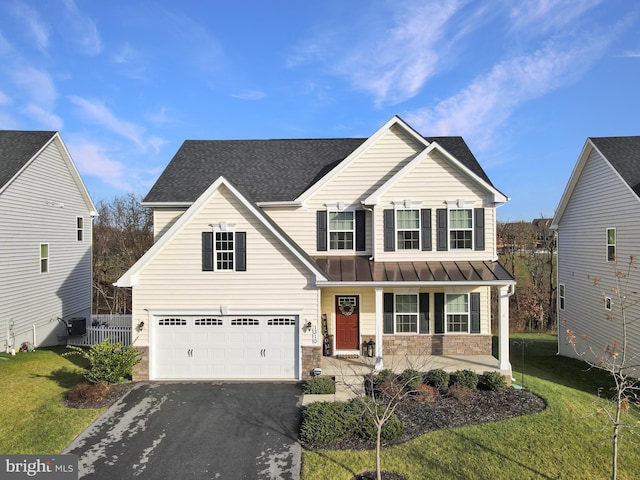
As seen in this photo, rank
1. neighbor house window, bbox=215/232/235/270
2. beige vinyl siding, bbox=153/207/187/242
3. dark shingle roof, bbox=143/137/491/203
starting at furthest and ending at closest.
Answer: dark shingle roof, bbox=143/137/491/203 → beige vinyl siding, bbox=153/207/187/242 → neighbor house window, bbox=215/232/235/270

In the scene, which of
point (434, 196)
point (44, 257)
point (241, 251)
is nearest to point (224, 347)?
point (241, 251)

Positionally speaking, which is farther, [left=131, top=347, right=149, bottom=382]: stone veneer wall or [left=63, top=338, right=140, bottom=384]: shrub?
[left=131, top=347, right=149, bottom=382]: stone veneer wall

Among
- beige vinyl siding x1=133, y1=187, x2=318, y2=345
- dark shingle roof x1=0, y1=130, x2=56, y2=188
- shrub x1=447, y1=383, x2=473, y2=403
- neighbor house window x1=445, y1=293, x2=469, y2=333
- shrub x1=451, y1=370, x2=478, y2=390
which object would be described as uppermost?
dark shingle roof x1=0, y1=130, x2=56, y2=188

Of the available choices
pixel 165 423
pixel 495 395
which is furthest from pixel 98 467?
pixel 495 395

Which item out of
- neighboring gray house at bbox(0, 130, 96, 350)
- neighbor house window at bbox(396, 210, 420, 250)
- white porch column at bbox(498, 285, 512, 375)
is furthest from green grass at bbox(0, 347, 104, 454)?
white porch column at bbox(498, 285, 512, 375)

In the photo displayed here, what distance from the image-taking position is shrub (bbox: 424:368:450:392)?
11.4 meters

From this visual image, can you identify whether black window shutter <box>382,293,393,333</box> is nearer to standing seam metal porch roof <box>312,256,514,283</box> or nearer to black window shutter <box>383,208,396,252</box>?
standing seam metal porch roof <box>312,256,514,283</box>

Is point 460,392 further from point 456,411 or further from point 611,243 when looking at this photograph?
point 611,243

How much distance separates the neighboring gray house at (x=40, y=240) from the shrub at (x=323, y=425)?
14.1 m

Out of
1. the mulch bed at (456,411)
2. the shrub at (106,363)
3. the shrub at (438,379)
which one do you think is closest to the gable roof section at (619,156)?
the mulch bed at (456,411)

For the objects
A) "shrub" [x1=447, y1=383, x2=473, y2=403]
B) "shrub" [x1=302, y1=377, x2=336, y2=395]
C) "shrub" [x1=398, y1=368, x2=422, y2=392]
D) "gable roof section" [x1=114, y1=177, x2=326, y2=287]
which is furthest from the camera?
"gable roof section" [x1=114, y1=177, x2=326, y2=287]

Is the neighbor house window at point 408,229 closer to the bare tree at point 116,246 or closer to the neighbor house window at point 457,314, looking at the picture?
the neighbor house window at point 457,314

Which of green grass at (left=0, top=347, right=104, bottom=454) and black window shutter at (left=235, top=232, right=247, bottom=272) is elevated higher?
black window shutter at (left=235, top=232, right=247, bottom=272)

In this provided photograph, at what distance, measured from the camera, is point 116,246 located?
3347 centimetres
